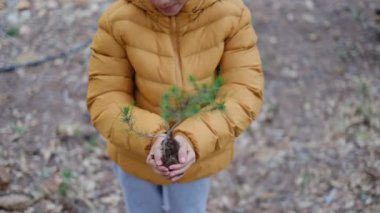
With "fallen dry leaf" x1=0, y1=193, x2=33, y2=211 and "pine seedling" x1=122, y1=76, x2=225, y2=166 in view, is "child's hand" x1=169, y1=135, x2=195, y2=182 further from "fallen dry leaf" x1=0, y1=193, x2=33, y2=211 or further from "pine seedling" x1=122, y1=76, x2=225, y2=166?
"fallen dry leaf" x1=0, y1=193, x2=33, y2=211

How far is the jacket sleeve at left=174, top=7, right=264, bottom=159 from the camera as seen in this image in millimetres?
1886

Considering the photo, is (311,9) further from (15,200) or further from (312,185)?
(15,200)

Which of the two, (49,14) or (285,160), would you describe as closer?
(285,160)

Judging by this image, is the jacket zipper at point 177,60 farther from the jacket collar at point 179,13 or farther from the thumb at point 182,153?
the thumb at point 182,153

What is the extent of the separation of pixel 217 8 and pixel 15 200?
1.65 meters


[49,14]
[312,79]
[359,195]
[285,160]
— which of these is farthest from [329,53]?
[49,14]

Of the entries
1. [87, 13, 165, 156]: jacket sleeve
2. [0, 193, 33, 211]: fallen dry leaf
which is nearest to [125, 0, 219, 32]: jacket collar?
[87, 13, 165, 156]: jacket sleeve

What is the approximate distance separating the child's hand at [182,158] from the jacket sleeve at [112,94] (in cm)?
9

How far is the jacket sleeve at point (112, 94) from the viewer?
1.93 m

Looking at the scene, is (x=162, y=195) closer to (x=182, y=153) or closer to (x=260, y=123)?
(x=182, y=153)

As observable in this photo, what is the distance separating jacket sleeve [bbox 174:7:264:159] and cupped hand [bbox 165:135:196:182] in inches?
1.0

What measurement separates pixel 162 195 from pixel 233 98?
0.54 metres

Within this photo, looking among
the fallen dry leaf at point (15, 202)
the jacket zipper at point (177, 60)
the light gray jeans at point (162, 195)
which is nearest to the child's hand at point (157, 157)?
the jacket zipper at point (177, 60)

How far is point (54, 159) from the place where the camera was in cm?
333
